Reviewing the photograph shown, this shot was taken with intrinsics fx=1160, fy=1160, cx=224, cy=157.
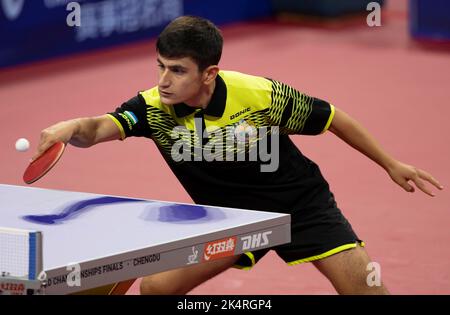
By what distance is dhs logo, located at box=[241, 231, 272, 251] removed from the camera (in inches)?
178

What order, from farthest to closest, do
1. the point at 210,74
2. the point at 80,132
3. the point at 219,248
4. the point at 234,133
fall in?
the point at 234,133, the point at 210,74, the point at 80,132, the point at 219,248

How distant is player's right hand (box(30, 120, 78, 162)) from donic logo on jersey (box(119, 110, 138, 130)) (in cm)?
39

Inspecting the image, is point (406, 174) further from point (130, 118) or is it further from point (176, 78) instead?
point (130, 118)

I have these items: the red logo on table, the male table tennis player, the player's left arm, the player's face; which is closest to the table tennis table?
the red logo on table

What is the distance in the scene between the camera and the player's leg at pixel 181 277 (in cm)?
526

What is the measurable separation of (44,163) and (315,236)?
1.36m

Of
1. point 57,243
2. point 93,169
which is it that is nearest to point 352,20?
point 93,169

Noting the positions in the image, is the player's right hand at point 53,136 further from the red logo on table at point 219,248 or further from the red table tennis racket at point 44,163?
the red logo on table at point 219,248

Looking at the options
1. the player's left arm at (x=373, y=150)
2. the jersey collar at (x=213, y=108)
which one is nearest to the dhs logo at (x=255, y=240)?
the jersey collar at (x=213, y=108)

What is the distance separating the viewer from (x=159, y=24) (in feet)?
42.0

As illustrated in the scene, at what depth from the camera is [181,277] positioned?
17.3 feet

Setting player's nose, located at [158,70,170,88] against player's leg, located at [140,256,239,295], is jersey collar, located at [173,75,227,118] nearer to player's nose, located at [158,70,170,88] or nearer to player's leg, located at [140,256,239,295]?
player's nose, located at [158,70,170,88]

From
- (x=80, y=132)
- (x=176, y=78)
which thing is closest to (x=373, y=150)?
(x=176, y=78)
